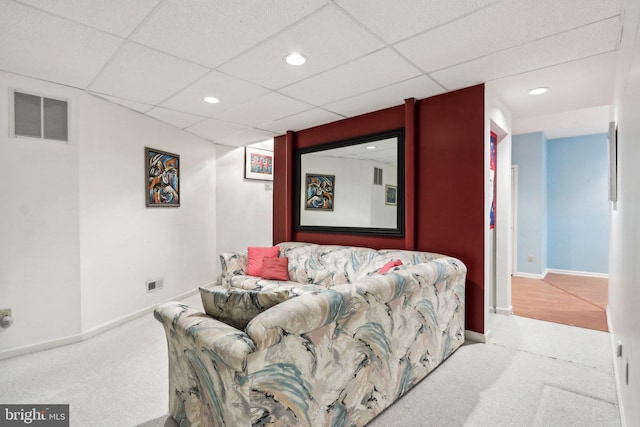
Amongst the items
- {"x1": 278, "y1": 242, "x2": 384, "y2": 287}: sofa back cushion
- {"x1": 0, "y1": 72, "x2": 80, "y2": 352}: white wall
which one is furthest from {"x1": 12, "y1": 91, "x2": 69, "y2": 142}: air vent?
{"x1": 278, "y1": 242, "x2": 384, "y2": 287}: sofa back cushion

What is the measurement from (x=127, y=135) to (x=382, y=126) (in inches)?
116

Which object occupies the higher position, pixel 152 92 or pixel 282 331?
pixel 152 92

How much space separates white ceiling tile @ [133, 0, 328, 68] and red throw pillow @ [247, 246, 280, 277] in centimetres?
232

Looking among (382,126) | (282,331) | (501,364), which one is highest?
(382,126)

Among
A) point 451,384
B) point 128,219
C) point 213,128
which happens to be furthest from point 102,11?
point 451,384

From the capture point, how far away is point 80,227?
10.3 feet

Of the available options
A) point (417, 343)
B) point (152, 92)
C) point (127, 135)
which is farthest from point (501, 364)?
point (127, 135)

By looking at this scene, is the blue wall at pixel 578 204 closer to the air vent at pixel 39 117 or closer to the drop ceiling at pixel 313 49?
the drop ceiling at pixel 313 49

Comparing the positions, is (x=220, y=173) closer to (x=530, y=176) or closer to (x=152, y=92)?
(x=152, y=92)

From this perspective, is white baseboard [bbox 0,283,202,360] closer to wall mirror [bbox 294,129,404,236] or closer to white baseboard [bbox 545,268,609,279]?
wall mirror [bbox 294,129,404,236]

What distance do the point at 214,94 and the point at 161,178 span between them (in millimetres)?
1549

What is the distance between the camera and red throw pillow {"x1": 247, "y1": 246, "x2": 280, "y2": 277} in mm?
3910

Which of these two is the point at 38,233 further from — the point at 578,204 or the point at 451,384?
the point at 578,204

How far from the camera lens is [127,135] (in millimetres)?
3688
